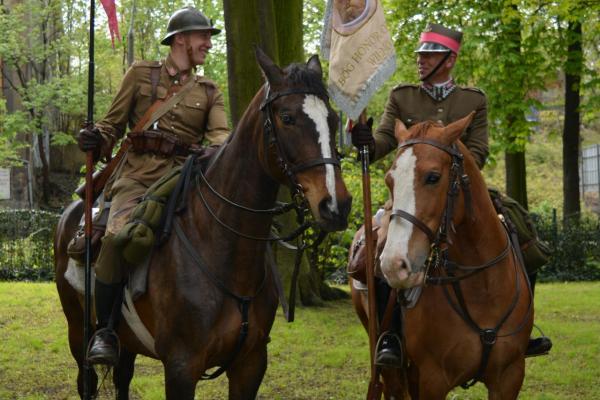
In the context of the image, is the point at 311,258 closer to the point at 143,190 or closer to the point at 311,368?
the point at 311,368

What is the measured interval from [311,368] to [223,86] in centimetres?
2322

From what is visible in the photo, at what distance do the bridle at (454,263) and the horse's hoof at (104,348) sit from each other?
7.27ft

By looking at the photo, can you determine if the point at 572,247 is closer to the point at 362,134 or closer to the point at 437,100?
the point at 437,100

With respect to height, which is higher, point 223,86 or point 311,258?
point 223,86

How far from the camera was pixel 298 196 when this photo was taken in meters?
5.53

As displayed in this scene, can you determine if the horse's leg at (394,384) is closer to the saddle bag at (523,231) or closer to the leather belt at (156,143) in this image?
the saddle bag at (523,231)

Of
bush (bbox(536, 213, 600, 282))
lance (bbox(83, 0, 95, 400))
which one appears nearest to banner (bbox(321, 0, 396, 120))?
lance (bbox(83, 0, 95, 400))

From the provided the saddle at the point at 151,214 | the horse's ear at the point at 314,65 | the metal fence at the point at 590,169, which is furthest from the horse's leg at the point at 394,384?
the metal fence at the point at 590,169

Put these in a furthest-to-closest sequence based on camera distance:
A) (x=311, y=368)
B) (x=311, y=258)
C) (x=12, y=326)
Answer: (x=311, y=258)
(x=12, y=326)
(x=311, y=368)

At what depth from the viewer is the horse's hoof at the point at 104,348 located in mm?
6441

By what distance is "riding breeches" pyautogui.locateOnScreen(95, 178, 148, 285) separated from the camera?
641cm

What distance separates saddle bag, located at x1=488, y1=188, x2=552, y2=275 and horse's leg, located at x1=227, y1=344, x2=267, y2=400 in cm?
205

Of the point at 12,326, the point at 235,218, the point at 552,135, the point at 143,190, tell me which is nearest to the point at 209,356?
the point at 235,218

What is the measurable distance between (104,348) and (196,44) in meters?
2.34
